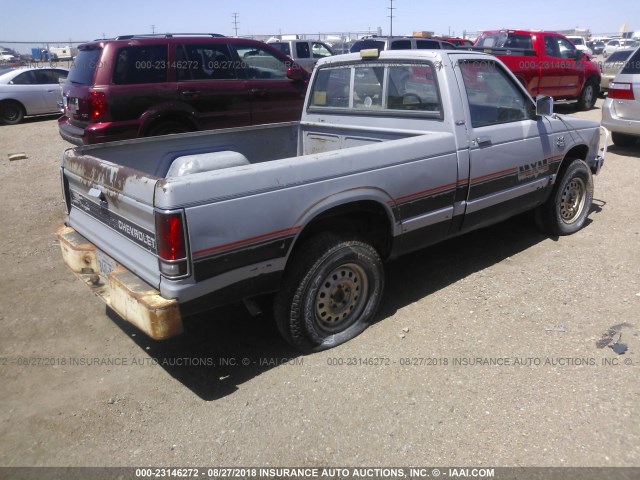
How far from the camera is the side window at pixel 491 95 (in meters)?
4.14

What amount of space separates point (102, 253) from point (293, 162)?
134 centimetres

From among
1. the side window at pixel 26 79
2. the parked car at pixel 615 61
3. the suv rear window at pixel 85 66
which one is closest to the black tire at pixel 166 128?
the suv rear window at pixel 85 66

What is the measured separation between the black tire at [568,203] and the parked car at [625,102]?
3.85 metres

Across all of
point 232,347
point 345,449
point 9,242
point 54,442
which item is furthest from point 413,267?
point 9,242

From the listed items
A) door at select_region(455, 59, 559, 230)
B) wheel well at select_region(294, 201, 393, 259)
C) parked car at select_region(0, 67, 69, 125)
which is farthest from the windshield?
parked car at select_region(0, 67, 69, 125)

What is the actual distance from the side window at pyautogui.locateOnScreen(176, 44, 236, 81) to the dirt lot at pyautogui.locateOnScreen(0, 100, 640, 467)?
3.72m

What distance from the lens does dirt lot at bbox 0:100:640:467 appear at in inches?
107

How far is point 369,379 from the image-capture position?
3258 millimetres

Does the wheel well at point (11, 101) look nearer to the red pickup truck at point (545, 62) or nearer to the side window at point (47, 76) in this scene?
the side window at point (47, 76)

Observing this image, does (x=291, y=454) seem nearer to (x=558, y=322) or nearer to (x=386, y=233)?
(x=386, y=233)

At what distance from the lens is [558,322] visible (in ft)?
12.4

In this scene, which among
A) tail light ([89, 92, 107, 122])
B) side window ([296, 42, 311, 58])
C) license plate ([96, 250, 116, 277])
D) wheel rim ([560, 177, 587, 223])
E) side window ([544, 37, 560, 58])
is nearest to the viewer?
license plate ([96, 250, 116, 277])

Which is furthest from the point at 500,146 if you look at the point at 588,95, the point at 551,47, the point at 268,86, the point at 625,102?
the point at 588,95

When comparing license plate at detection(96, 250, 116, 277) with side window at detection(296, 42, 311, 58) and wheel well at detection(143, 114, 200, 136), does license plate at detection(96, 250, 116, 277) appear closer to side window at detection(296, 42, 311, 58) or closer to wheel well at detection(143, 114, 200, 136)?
wheel well at detection(143, 114, 200, 136)
